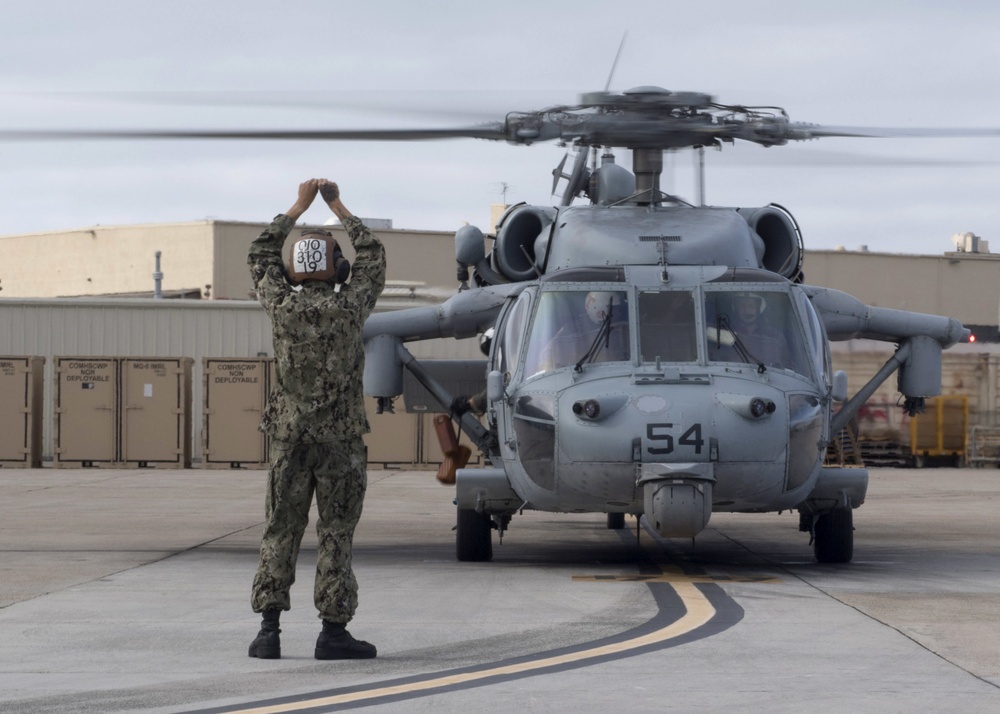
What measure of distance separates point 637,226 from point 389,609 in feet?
16.0

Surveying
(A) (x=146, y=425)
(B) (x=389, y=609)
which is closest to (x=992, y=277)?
(A) (x=146, y=425)

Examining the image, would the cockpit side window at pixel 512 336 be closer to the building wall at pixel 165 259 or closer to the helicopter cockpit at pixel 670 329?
the helicopter cockpit at pixel 670 329

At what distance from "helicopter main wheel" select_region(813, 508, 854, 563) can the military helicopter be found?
0.06ft

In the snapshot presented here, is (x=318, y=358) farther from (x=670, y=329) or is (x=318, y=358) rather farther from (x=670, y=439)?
(x=670, y=329)

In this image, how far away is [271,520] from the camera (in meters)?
6.77

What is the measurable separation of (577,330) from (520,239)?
274 cm

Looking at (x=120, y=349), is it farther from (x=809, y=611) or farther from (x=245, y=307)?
(x=809, y=611)

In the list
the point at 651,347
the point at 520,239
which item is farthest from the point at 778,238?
the point at 651,347

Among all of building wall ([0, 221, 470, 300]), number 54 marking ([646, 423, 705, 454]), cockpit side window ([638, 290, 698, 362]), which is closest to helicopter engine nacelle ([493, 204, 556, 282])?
cockpit side window ([638, 290, 698, 362])

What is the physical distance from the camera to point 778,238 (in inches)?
506

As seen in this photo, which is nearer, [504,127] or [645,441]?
[645,441]

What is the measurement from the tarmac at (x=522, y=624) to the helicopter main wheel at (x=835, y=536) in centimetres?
14

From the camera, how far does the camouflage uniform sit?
672 cm

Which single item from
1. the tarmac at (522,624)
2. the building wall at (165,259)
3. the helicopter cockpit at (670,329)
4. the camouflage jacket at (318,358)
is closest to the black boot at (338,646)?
the tarmac at (522,624)
